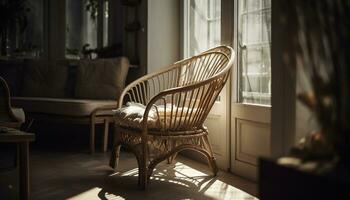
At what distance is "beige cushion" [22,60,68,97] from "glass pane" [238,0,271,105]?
2.23 meters

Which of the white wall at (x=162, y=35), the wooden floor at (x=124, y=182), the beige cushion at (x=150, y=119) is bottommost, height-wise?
the wooden floor at (x=124, y=182)

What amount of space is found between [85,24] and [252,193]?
136 inches

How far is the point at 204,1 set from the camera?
3729 mm

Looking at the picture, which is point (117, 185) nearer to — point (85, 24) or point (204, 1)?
point (204, 1)

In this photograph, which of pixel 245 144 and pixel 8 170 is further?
pixel 8 170

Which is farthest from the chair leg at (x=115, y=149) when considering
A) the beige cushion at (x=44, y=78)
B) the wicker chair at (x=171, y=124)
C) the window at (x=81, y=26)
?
the window at (x=81, y=26)

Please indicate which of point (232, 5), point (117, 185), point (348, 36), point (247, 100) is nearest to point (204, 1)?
point (232, 5)

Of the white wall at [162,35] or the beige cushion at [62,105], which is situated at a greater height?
the white wall at [162,35]

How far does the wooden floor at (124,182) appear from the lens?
254cm

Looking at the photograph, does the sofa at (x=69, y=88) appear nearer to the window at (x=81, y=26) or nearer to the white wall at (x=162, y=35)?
the white wall at (x=162, y=35)

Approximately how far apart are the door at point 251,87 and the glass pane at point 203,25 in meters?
0.38

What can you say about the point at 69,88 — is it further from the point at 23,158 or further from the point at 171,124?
the point at 23,158

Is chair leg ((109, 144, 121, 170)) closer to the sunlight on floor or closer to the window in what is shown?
the sunlight on floor

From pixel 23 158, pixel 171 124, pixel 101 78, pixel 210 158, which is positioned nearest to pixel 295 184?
pixel 23 158
